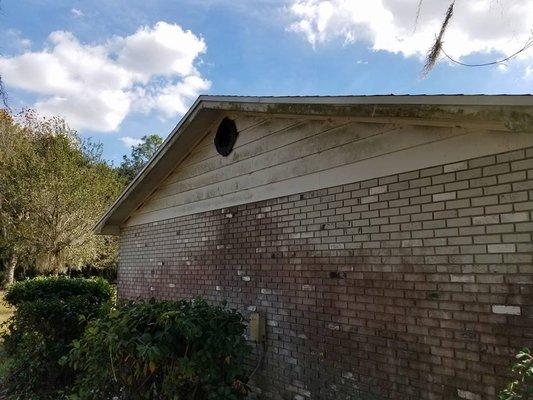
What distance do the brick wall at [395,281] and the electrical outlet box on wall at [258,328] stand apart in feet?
0.35

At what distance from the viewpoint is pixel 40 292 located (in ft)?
39.9

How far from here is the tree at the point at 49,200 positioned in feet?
79.6

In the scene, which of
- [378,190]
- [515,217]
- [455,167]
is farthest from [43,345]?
[515,217]

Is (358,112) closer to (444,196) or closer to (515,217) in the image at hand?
(444,196)

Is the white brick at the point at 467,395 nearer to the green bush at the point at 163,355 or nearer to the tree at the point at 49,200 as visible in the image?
the green bush at the point at 163,355

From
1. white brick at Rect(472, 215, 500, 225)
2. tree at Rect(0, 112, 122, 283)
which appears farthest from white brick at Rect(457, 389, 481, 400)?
tree at Rect(0, 112, 122, 283)

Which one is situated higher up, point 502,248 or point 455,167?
point 455,167

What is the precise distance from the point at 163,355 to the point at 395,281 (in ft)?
7.91

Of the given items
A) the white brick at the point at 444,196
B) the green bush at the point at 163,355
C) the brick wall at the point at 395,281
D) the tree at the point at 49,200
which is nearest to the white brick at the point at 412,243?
the brick wall at the point at 395,281

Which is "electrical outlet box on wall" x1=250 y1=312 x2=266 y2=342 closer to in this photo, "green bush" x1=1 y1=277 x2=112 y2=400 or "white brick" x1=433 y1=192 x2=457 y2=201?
"green bush" x1=1 y1=277 x2=112 y2=400

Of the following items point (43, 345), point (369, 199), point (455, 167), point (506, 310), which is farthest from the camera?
point (43, 345)

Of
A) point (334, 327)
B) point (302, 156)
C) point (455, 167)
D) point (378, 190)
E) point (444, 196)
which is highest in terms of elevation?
point (302, 156)

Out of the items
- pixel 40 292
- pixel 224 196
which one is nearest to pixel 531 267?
pixel 224 196

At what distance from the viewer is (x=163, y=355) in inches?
178
